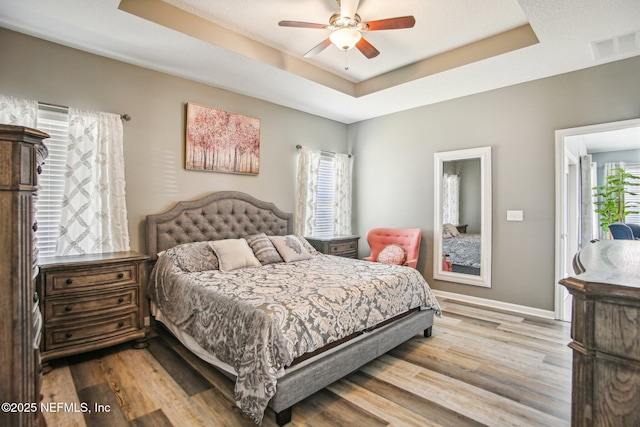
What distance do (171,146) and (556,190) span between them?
14.1ft

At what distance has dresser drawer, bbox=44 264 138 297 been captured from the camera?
2.48 meters

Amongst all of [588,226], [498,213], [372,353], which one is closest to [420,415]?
[372,353]

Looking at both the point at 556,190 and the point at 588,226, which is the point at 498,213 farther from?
the point at 588,226

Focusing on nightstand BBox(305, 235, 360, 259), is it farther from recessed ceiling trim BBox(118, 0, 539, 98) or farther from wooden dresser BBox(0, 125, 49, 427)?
wooden dresser BBox(0, 125, 49, 427)

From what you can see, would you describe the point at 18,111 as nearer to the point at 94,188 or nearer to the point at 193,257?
the point at 94,188

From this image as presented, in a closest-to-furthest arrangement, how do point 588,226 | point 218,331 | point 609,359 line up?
1. point 609,359
2. point 218,331
3. point 588,226

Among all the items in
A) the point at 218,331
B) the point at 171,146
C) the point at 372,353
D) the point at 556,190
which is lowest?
the point at 372,353

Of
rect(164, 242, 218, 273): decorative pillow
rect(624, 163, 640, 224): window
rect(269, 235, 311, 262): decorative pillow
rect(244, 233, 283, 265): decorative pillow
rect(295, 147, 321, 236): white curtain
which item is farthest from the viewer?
rect(624, 163, 640, 224): window

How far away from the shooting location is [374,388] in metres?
2.28

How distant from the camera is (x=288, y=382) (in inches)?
73.8

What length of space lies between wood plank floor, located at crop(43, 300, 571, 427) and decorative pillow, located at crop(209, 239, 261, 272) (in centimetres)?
83

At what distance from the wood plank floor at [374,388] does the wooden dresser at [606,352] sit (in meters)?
1.43

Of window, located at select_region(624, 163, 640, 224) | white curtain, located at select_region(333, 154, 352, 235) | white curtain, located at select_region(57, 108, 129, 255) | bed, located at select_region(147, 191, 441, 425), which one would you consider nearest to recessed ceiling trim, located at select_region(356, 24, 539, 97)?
white curtain, located at select_region(333, 154, 352, 235)

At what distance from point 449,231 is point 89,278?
4147 millimetres
